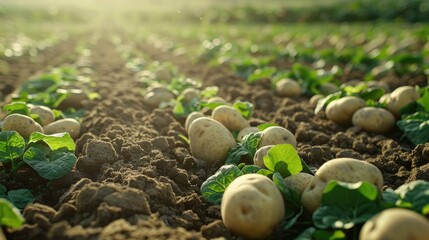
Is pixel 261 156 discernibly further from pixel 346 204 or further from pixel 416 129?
pixel 416 129

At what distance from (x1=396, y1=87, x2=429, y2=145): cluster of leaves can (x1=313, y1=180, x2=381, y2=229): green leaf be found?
2.02 meters

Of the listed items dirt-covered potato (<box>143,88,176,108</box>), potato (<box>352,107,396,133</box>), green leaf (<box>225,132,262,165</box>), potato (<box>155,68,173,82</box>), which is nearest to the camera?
green leaf (<box>225,132,262,165</box>)

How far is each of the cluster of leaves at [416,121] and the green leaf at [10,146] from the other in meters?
3.57

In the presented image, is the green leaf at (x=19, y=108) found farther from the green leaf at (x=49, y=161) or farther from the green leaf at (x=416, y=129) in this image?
the green leaf at (x=416, y=129)

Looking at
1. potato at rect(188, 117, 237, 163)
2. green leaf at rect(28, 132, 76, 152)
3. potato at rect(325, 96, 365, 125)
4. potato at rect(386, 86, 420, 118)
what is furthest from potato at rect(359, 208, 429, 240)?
potato at rect(386, 86, 420, 118)

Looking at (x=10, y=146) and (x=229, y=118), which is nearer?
(x=10, y=146)

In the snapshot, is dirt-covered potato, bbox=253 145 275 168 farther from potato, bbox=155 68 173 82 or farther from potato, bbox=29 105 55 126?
potato, bbox=155 68 173 82

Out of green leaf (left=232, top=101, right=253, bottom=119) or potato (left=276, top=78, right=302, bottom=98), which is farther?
potato (left=276, top=78, right=302, bottom=98)

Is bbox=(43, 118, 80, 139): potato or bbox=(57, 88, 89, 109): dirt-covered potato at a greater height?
bbox=(57, 88, 89, 109): dirt-covered potato

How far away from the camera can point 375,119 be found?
175 inches

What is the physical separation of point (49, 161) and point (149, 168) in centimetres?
80

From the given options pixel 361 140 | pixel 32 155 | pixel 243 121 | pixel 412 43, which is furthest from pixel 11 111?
pixel 412 43

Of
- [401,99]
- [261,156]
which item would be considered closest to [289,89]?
[401,99]

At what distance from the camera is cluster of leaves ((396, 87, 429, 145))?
13.0 feet
